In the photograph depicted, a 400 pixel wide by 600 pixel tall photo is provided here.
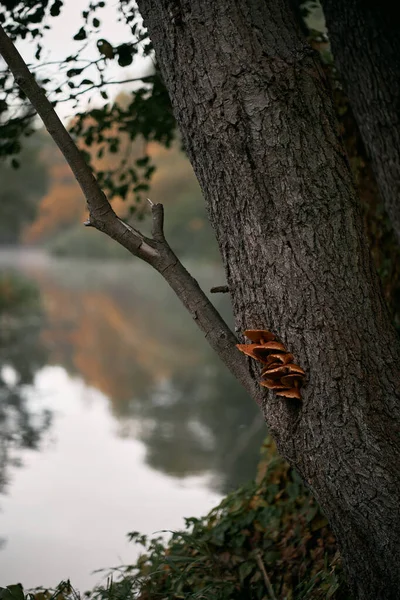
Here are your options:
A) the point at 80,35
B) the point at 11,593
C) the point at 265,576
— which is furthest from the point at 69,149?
the point at 265,576

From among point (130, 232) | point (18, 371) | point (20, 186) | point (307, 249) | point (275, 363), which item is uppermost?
point (20, 186)

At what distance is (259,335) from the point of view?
227 centimetres

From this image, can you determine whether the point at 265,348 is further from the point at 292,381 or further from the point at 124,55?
the point at 124,55

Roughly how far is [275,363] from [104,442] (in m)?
5.41

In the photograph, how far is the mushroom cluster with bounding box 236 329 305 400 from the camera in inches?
87.1

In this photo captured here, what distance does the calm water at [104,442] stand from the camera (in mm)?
5027

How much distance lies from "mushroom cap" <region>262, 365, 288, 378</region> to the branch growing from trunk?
22 centimetres

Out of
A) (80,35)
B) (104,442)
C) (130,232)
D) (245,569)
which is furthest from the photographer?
(104,442)

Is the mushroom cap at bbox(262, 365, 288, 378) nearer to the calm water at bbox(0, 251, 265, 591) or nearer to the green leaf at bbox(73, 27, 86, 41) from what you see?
the green leaf at bbox(73, 27, 86, 41)

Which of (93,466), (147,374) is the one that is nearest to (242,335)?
(93,466)

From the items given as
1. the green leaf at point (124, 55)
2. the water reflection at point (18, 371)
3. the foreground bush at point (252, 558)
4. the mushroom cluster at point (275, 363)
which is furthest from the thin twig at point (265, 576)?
the water reflection at point (18, 371)

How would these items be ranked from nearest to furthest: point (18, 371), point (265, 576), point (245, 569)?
point (265, 576) < point (245, 569) < point (18, 371)

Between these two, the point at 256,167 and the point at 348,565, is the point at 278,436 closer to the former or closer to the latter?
the point at 348,565

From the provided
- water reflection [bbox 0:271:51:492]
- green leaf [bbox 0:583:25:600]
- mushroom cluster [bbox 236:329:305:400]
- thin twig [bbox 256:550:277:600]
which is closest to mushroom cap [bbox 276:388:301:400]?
mushroom cluster [bbox 236:329:305:400]
